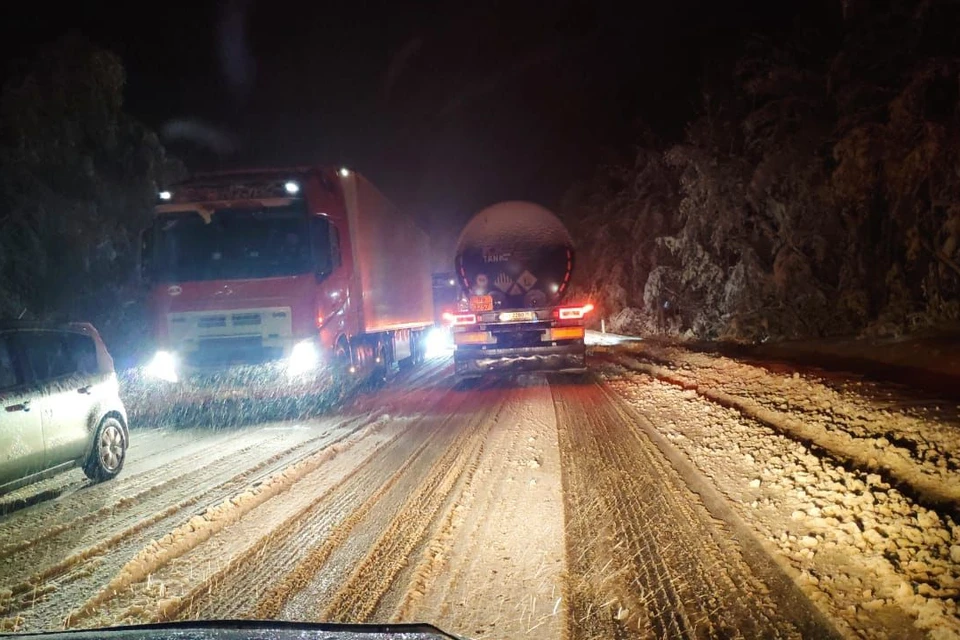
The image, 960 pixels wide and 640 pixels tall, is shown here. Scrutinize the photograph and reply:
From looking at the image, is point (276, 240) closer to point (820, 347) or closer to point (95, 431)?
point (95, 431)

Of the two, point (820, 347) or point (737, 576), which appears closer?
point (737, 576)

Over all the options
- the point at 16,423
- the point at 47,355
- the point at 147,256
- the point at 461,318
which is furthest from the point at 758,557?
the point at 147,256

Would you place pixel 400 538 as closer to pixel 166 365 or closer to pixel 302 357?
pixel 302 357

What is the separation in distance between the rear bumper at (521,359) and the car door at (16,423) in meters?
8.55

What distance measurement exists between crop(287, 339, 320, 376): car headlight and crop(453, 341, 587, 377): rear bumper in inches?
142

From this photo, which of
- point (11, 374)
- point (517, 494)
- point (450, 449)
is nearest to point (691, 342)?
point (450, 449)

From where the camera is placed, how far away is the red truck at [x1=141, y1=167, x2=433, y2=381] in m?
11.3

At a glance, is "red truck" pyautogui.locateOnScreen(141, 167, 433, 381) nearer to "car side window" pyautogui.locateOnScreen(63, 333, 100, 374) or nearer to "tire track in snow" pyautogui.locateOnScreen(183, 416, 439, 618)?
"car side window" pyautogui.locateOnScreen(63, 333, 100, 374)

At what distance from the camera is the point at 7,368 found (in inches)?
257

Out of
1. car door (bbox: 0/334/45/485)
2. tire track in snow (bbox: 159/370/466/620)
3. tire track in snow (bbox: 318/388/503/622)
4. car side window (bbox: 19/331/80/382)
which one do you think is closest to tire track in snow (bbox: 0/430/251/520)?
car door (bbox: 0/334/45/485)

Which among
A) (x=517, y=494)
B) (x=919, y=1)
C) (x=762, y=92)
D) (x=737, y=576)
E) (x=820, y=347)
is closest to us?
(x=737, y=576)

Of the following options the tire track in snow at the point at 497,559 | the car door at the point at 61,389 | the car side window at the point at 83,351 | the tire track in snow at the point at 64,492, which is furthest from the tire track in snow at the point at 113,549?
the tire track in snow at the point at 497,559

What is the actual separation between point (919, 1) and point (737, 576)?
14.6m

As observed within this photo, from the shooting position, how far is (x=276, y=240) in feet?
38.3
